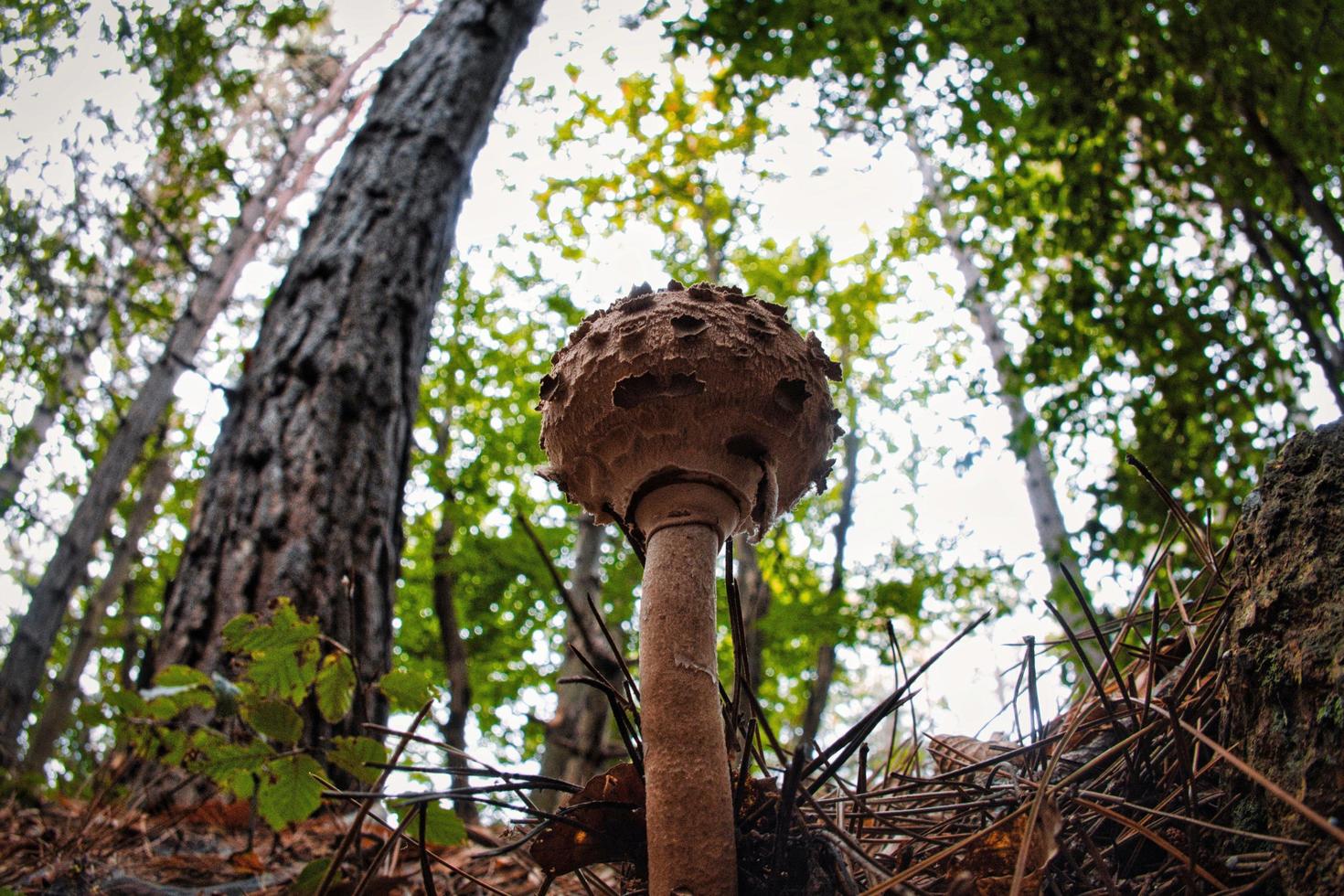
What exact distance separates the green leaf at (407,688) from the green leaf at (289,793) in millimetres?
181

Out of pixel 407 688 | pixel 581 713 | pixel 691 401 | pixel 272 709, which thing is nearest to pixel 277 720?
pixel 272 709

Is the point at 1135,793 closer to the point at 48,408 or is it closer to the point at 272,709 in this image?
the point at 272,709

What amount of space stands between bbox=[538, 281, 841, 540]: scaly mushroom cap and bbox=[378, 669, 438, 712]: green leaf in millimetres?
568

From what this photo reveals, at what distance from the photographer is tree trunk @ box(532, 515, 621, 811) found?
5215 mm

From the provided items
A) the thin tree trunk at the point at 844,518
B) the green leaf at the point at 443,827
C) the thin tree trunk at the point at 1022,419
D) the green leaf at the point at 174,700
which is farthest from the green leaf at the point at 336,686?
the thin tree trunk at the point at 844,518

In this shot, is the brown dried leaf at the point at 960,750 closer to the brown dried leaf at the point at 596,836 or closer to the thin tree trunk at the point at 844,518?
the brown dried leaf at the point at 596,836

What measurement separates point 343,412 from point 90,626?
10045 millimetres

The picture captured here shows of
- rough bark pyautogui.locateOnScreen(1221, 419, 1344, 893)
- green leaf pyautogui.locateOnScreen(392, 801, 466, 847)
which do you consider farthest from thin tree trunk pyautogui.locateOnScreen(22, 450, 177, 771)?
rough bark pyautogui.locateOnScreen(1221, 419, 1344, 893)

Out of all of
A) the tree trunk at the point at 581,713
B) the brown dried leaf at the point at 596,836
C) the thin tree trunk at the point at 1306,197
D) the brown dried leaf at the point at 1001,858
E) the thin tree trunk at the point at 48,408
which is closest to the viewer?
the brown dried leaf at the point at 1001,858

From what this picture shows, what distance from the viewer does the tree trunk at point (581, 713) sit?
5215 millimetres

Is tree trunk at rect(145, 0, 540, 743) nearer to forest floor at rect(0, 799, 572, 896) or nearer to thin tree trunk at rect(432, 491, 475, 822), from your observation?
forest floor at rect(0, 799, 572, 896)

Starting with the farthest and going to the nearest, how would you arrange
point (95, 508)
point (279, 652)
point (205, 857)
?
1. point (95, 508)
2. point (205, 857)
3. point (279, 652)

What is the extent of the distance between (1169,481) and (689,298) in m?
4.57

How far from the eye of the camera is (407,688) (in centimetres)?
154
